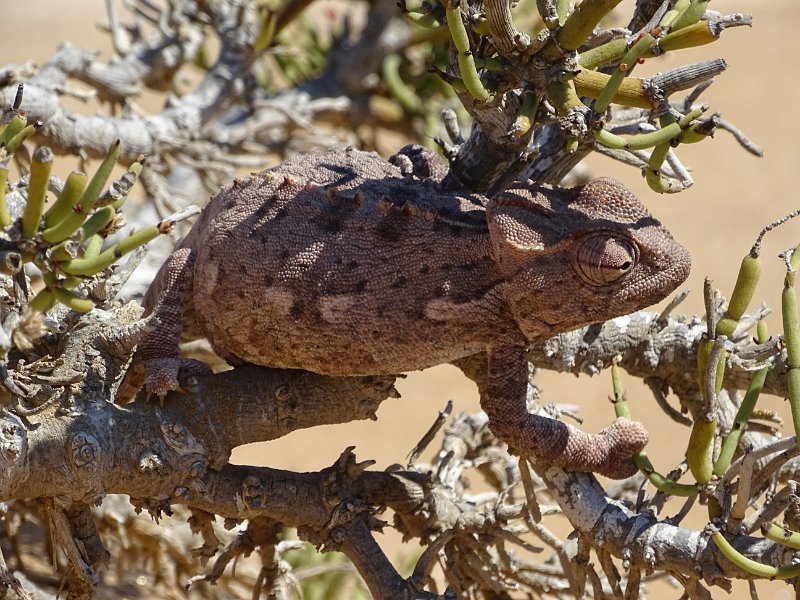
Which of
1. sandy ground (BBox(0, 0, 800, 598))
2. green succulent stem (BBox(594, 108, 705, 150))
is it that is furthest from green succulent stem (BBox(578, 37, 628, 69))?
sandy ground (BBox(0, 0, 800, 598))

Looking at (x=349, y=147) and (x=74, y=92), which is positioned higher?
(x=74, y=92)

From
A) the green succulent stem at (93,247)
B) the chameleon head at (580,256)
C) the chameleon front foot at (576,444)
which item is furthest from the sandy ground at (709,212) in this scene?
the green succulent stem at (93,247)

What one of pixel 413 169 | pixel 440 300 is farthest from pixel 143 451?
pixel 413 169

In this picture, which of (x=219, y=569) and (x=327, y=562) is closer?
(x=219, y=569)

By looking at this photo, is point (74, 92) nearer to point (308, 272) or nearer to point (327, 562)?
point (308, 272)

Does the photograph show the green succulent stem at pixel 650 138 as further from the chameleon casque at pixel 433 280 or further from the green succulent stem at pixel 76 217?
the green succulent stem at pixel 76 217

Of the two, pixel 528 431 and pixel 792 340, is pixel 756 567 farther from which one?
pixel 528 431

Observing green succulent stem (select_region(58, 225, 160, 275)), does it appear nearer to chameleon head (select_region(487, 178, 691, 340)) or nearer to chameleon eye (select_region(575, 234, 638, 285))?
chameleon head (select_region(487, 178, 691, 340))
